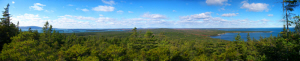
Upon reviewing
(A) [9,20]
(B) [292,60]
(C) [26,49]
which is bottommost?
(B) [292,60]

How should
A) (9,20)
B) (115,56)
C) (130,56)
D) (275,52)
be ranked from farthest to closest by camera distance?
1. (9,20)
2. (130,56)
3. (115,56)
4. (275,52)

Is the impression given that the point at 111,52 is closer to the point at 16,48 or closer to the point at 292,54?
the point at 16,48

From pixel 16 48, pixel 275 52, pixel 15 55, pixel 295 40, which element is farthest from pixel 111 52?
pixel 295 40

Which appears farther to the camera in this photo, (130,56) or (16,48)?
(130,56)

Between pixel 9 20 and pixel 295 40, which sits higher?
pixel 9 20

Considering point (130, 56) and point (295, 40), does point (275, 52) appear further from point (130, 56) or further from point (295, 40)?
point (130, 56)

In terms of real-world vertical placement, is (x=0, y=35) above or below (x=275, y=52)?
above

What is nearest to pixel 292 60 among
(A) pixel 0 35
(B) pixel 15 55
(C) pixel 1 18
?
(B) pixel 15 55

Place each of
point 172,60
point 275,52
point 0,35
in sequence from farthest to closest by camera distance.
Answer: point 0,35 → point 172,60 → point 275,52

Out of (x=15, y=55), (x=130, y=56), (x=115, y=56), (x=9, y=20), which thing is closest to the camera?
(x=15, y=55)
